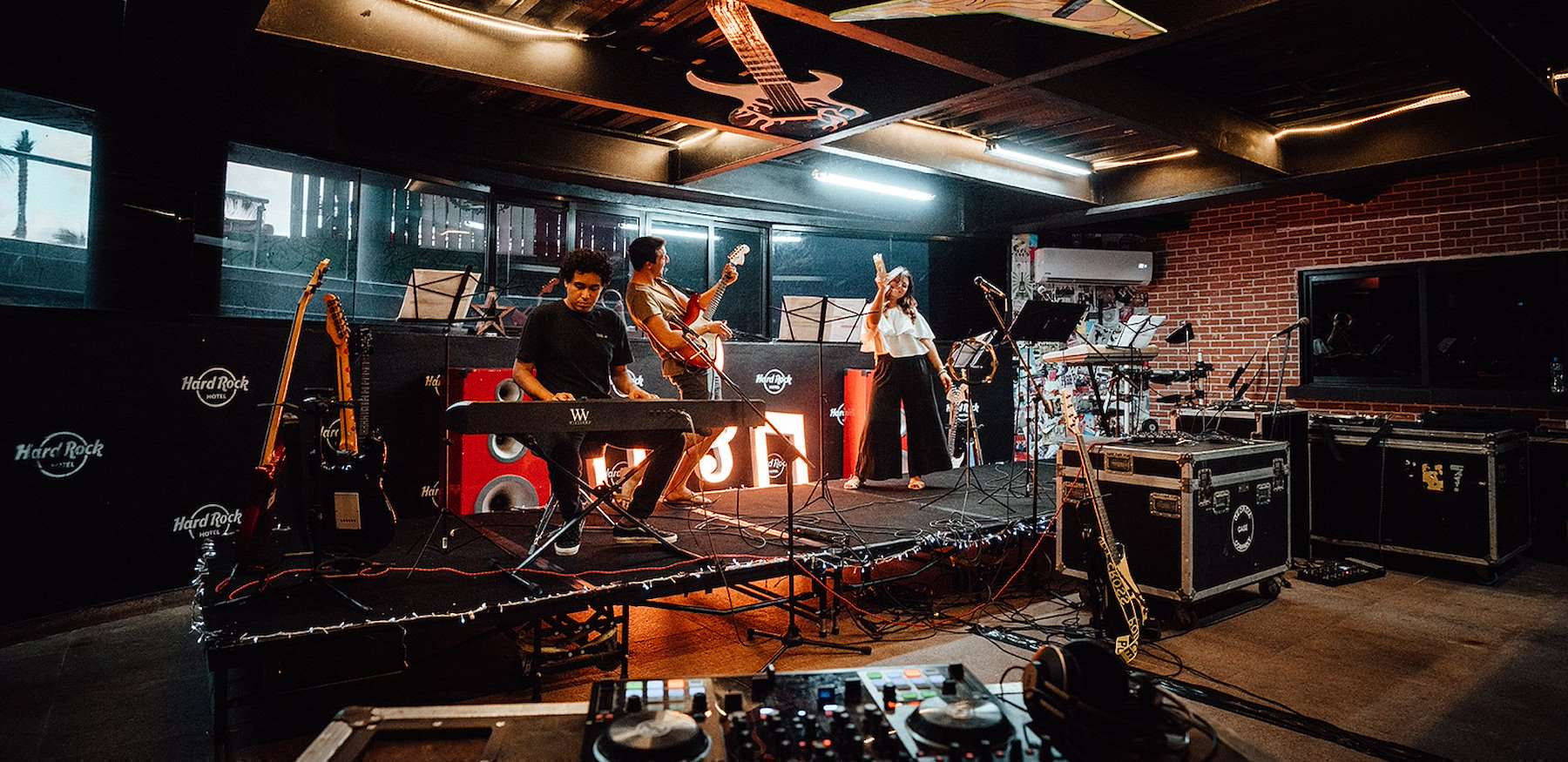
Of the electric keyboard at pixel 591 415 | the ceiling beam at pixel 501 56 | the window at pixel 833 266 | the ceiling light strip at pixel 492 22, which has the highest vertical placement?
the window at pixel 833 266

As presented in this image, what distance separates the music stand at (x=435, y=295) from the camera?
17.2 feet

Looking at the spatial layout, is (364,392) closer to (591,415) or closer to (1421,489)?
(591,415)

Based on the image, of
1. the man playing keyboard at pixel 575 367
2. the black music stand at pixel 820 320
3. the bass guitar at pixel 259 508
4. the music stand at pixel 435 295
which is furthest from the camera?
the black music stand at pixel 820 320

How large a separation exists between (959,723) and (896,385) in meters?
4.95

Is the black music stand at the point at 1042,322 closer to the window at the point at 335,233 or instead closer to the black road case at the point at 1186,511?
the black road case at the point at 1186,511

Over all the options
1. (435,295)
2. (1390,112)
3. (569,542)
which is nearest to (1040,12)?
(569,542)

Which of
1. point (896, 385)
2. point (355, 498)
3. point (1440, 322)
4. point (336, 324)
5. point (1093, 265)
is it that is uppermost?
point (1093, 265)

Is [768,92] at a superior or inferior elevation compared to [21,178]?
superior

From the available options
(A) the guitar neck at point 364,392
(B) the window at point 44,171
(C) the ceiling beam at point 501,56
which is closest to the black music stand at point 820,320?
(C) the ceiling beam at point 501,56

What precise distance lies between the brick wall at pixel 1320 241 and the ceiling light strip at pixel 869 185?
2.78m

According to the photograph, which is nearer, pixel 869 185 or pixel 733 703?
pixel 733 703

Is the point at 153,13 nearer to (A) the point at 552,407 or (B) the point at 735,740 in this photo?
(A) the point at 552,407

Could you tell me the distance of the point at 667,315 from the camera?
4.63 m

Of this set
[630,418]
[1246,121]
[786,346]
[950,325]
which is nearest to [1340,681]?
[630,418]
